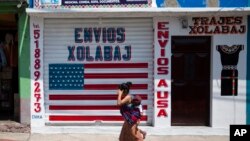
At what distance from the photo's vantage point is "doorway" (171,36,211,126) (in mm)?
11055

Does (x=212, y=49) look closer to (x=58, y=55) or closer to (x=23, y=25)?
(x=58, y=55)

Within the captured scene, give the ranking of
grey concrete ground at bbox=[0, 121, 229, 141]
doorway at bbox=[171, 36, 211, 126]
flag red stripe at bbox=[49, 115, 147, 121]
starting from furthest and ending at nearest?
flag red stripe at bbox=[49, 115, 147, 121]
doorway at bbox=[171, 36, 211, 126]
grey concrete ground at bbox=[0, 121, 229, 141]

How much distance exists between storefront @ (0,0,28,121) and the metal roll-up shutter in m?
0.68

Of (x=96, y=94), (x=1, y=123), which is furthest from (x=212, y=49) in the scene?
(x=1, y=123)

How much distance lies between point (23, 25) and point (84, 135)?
3028 millimetres

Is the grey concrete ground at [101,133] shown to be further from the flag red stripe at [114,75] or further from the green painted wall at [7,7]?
the green painted wall at [7,7]

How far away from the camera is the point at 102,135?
10602 mm

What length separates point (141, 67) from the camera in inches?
437

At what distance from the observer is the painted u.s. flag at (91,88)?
36.4 ft

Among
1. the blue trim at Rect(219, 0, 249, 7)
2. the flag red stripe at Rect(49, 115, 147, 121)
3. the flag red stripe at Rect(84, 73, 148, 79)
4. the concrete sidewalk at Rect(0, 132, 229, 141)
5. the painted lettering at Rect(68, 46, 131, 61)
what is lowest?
the concrete sidewalk at Rect(0, 132, 229, 141)

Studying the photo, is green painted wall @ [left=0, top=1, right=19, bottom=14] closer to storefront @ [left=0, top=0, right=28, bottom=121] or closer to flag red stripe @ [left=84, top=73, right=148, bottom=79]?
storefront @ [left=0, top=0, right=28, bottom=121]

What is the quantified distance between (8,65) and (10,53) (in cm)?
35

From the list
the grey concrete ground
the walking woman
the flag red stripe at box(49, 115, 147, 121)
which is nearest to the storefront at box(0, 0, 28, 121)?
the grey concrete ground

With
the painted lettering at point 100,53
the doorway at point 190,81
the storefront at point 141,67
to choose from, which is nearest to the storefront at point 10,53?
the storefront at point 141,67
